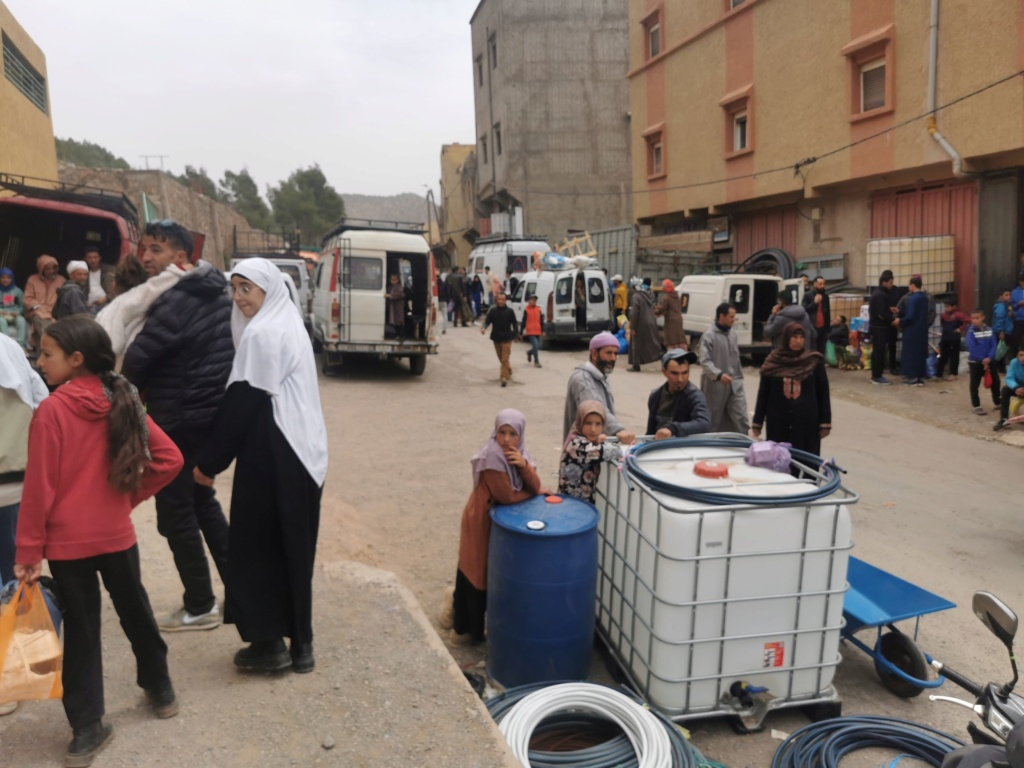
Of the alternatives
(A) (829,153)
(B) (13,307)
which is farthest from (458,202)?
(B) (13,307)

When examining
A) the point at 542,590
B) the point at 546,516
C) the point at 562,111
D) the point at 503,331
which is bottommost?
the point at 542,590

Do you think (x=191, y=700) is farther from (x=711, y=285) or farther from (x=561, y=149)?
(x=561, y=149)

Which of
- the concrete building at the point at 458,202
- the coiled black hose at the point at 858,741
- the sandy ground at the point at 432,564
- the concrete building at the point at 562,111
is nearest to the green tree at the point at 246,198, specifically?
the concrete building at the point at 458,202

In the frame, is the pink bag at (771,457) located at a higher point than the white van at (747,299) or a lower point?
lower

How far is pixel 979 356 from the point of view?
10867 millimetres

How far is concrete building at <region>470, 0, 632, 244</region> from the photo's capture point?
3409cm

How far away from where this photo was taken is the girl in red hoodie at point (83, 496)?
2.70 metres

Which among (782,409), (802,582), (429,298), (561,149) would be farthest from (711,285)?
(561,149)

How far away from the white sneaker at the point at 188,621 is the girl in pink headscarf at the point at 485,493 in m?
1.34

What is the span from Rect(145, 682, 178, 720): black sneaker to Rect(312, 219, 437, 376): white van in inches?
412

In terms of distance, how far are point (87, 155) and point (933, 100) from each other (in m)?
56.7

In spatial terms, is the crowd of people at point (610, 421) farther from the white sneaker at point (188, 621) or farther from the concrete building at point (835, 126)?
the concrete building at point (835, 126)

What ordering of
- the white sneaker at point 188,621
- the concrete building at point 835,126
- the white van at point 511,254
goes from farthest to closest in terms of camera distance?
A: 1. the white van at point 511,254
2. the concrete building at point 835,126
3. the white sneaker at point 188,621

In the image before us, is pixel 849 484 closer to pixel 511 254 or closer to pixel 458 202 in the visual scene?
pixel 511 254
